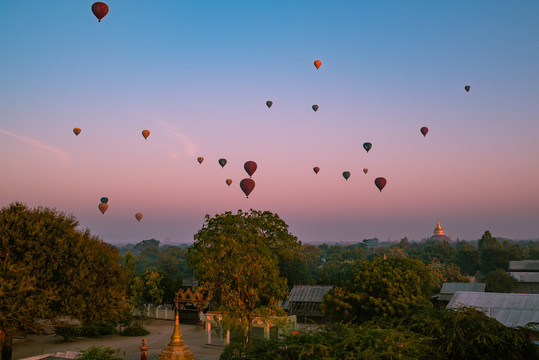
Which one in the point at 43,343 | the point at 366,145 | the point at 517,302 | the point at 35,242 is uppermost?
the point at 366,145

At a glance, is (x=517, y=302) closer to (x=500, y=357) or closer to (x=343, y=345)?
(x=500, y=357)

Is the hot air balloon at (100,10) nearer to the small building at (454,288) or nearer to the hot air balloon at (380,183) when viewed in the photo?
the hot air balloon at (380,183)

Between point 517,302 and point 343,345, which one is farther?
point 517,302

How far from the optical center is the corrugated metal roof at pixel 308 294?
157 feet

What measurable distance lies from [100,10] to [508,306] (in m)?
38.2

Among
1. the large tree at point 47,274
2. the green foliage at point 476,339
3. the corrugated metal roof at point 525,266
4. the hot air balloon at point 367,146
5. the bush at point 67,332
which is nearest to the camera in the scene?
the green foliage at point 476,339

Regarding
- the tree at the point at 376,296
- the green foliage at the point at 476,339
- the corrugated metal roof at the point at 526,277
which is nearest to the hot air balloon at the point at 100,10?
the tree at the point at 376,296

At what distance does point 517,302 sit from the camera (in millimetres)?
32719

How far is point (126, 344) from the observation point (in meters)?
37.3

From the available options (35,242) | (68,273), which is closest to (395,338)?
(68,273)

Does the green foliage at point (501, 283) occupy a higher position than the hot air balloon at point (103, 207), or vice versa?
the hot air balloon at point (103, 207)

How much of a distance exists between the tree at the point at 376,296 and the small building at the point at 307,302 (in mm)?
11044

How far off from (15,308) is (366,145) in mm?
39952

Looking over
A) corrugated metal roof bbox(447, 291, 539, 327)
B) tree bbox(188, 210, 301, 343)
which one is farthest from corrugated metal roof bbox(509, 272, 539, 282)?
tree bbox(188, 210, 301, 343)
